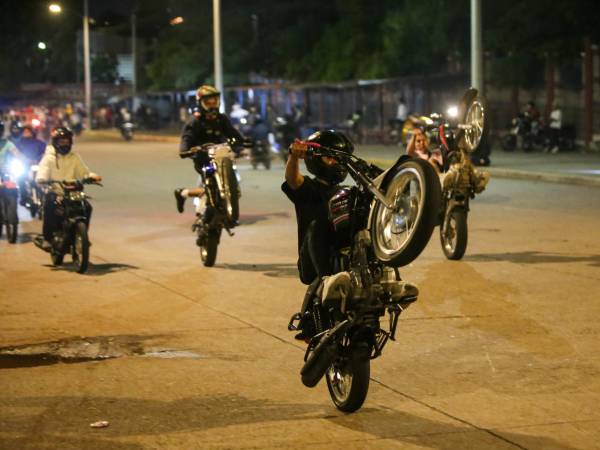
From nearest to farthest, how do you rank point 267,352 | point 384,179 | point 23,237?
point 384,179, point 267,352, point 23,237

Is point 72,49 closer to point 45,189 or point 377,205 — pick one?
point 45,189

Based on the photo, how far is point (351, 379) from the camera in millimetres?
6340

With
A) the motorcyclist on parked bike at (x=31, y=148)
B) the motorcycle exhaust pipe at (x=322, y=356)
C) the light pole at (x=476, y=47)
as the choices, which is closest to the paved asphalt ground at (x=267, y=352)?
the motorcycle exhaust pipe at (x=322, y=356)

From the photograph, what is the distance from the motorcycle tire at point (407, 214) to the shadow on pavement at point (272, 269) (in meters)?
5.52

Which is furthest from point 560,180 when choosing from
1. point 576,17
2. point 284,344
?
point 284,344

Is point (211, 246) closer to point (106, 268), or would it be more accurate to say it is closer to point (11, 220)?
point (106, 268)

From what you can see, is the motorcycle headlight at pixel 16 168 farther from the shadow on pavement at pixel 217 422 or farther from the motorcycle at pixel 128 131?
the motorcycle at pixel 128 131

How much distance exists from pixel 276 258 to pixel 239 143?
1307 millimetres

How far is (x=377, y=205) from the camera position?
6.14 meters

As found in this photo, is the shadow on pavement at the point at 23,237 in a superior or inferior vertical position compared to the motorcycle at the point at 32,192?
inferior

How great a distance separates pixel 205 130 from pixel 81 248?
2039mm

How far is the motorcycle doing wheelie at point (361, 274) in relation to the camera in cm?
599

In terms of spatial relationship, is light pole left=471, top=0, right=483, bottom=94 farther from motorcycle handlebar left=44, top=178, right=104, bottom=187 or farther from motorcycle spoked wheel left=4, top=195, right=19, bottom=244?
motorcycle handlebar left=44, top=178, right=104, bottom=187

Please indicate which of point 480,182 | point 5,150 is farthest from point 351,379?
point 5,150
